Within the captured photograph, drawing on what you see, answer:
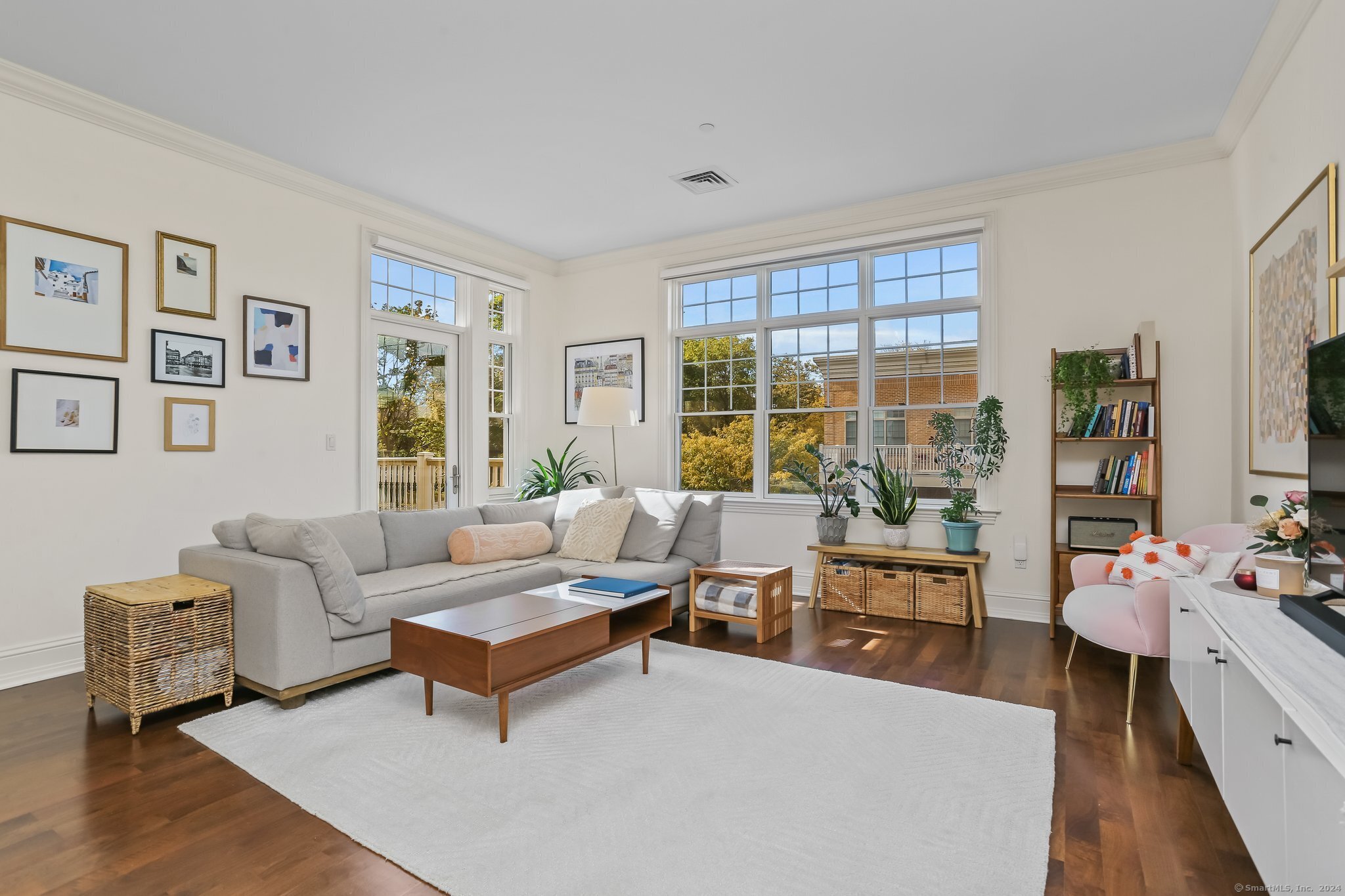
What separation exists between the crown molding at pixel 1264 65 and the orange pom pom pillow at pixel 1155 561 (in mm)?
2032

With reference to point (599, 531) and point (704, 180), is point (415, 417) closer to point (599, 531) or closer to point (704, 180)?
point (599, 531)

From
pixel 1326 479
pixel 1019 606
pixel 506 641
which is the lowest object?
pixel 1019 606

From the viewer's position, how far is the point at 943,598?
14.3 feet

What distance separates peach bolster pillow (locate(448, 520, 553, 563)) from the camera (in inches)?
162

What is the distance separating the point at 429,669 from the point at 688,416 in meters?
3.50

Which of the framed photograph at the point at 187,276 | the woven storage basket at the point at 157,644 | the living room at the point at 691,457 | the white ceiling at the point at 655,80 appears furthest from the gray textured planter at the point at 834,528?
the framed photograph at the point at 187,276

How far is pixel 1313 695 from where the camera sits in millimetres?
1311

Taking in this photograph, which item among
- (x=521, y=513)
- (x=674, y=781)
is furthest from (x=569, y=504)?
(x=674, y=781)

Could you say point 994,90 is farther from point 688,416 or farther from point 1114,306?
point 688,416

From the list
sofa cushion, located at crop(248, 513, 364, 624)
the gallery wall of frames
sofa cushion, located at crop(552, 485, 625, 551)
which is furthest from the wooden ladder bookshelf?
the gallery wall of frames

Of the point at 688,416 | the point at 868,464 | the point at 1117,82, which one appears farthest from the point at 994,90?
the point at 688,416

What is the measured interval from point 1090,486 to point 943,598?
109cm

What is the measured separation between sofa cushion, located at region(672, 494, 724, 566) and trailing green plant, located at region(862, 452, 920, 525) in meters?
1.10

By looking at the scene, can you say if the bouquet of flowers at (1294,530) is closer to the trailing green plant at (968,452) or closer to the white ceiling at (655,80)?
the white ceiling at (655,80)
